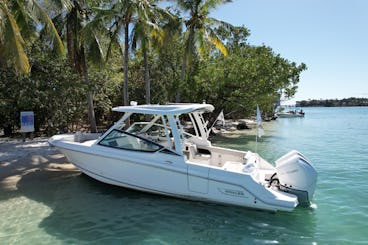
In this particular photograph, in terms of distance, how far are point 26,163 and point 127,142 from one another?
196 inches

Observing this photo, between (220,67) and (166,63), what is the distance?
7437 millimetres

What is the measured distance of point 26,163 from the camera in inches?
369

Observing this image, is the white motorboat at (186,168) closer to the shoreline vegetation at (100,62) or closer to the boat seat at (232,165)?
the boat seat at (232,165)

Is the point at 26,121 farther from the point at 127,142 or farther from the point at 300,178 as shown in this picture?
the point at 300,178

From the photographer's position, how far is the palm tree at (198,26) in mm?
17908

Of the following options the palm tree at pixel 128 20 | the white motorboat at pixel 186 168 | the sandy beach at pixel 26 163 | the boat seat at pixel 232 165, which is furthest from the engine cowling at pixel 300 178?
the palm tree at pixel 128 20

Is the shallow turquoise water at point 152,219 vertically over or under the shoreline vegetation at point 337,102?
under

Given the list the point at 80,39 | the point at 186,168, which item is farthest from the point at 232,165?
the point at 80,39

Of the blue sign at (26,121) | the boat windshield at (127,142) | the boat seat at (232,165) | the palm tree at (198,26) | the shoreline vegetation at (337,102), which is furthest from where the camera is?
the shoreline vegetation at (337,102)

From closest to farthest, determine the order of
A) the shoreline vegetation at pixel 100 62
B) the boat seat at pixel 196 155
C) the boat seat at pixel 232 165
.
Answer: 1. the boat seat at pixel 232 165
2. the boat seat at pixel 196 155
3. the shoreline vegetation at pixel 100 62

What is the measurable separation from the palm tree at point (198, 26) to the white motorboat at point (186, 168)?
11376mm

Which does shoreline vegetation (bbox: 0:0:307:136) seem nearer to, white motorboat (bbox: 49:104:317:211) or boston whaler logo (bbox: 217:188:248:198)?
white motorboat (bbox: 49:104:317:211)

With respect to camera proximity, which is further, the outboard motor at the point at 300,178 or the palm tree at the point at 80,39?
the palm tree at the point at 80,39

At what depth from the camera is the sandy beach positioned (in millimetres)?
7895
